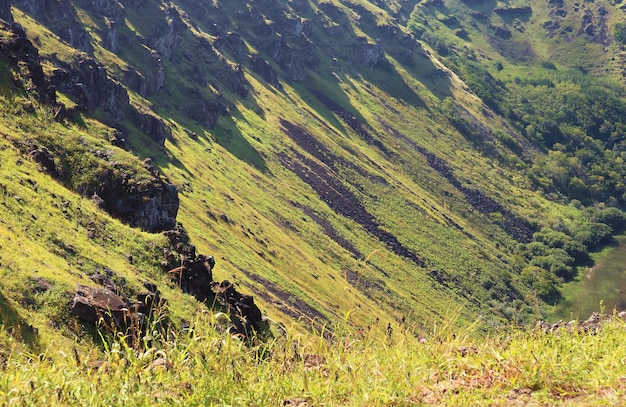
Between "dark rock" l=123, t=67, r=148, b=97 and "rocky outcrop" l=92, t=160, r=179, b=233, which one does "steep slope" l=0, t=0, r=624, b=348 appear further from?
"dark rock" l=123, t=67, r=148, b=97

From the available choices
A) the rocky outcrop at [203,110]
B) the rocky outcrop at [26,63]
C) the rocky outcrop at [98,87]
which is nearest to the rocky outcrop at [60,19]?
the rocky outcrop at [203,110]

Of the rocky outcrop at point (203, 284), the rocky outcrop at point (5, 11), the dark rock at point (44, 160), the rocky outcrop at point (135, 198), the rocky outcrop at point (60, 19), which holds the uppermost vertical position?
the rocky outcrop at point (203, 284)

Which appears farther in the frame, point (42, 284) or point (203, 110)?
point (203, 110)

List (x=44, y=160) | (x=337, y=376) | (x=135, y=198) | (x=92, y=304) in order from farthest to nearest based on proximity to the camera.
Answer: (x=135, y=198)
(x=44, y=160)
(x=92, y=304)
(x=337, y=376)

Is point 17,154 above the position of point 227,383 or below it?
below

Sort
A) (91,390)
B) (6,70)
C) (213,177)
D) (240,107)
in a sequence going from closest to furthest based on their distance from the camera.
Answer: (91,390) → (6,70) → (213,177) → (240,107)

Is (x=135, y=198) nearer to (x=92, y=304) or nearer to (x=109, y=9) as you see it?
(x=92, y=304)

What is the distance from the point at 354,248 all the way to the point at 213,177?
45.9 metres

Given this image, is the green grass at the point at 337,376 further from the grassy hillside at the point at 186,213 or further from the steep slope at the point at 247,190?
the steep slope at the point at 247,190

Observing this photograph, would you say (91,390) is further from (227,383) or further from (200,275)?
(200,275)

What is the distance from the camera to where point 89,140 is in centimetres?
4947

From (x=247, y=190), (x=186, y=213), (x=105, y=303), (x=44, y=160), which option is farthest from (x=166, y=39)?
(x=105, y=303)

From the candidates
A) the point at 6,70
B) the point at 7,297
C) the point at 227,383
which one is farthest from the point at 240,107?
the point at 227,383

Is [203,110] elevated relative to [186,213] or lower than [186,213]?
lower
